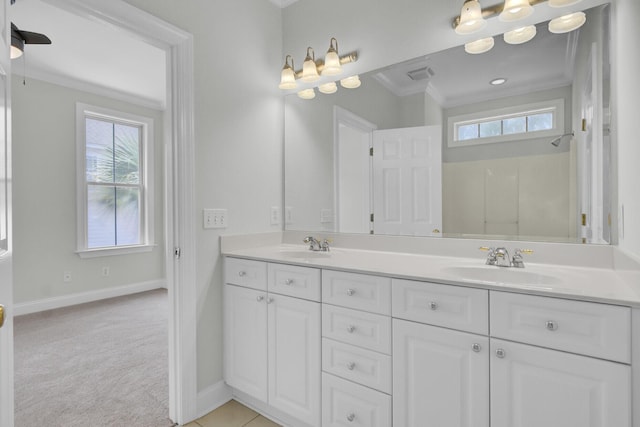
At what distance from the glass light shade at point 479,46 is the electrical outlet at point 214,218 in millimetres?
1583

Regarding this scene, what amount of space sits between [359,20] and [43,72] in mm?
3574

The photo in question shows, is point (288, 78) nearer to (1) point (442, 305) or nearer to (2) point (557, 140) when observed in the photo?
(2) point (557, 140)

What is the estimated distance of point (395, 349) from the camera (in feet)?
4.07

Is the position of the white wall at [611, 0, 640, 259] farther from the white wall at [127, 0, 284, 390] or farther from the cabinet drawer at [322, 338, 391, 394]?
the white wall at [127, 0, 284, 390]

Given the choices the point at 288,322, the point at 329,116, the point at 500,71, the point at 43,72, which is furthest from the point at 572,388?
the point at 43,72

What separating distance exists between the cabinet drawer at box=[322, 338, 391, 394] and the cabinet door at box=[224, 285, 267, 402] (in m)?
0.41

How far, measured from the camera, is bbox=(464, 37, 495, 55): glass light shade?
5.18 ft

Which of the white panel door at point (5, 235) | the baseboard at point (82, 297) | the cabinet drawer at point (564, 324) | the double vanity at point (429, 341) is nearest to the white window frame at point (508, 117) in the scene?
the double vanity at point (429, 341)

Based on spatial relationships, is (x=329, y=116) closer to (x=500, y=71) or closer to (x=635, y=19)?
(x=500, y=71)

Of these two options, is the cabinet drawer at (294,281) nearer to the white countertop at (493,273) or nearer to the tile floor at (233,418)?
the white countertop at (493,273)

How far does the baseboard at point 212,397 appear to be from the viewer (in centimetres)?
177

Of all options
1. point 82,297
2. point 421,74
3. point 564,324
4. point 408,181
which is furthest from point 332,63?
point 82,297

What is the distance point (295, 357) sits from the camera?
5.09ft

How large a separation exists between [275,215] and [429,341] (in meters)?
1.40
